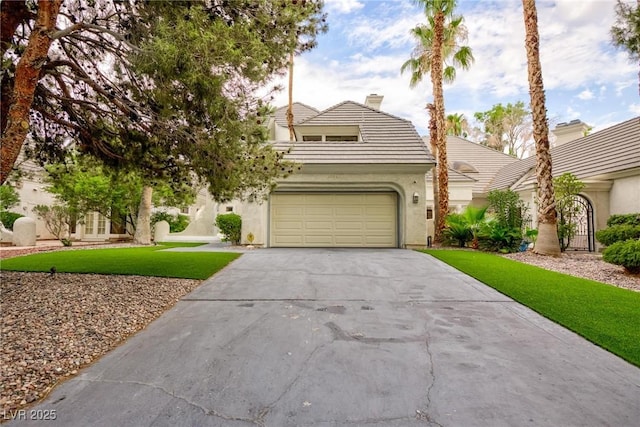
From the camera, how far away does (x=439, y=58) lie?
13.5 m

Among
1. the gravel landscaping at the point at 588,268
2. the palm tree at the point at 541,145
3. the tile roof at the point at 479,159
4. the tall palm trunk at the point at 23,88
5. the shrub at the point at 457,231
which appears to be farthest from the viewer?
the tile roof at the point at 479,159

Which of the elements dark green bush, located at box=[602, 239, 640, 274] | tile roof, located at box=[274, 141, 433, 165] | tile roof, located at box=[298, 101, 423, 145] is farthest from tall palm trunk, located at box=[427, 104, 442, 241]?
dark green bush, located at box=[602, 239, 640, 274]

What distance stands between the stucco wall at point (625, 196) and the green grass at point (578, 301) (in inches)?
254

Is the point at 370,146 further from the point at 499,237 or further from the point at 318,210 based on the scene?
the point at 499,237

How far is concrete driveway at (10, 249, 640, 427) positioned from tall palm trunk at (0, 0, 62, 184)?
2.75 metres

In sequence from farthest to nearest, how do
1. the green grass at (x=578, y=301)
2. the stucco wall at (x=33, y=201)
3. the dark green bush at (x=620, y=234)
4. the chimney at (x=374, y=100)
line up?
the chimney at (x=374, y=100) → the stucco wall at (x=33, y=201) → the dark green bush at (x=620, y=234) → the green grass at (x=578, y=301)

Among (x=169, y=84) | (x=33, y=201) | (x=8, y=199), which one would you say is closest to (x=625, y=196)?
(x=169, y=84)

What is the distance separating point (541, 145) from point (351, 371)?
A: 1041 centimetres

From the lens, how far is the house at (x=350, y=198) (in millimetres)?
12039

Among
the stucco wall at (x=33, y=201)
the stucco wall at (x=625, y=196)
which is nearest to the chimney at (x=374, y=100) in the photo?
the stucco wall at (x=625, y=196)

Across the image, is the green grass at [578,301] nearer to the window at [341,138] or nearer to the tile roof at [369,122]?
the tile roof at [369,122]

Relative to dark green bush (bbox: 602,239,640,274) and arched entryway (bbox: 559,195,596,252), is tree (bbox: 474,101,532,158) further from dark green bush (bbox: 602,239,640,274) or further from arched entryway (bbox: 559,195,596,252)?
dark green bush (bbox: 602,239,640,274)

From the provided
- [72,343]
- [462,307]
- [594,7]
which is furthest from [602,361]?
[594,7]

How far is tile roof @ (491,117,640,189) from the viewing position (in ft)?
38.5
